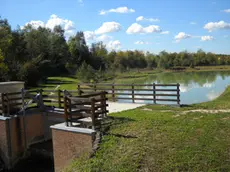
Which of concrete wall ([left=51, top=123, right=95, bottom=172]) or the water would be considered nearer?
concrete wall ([left=51, top=123, right=95, bottom=172])

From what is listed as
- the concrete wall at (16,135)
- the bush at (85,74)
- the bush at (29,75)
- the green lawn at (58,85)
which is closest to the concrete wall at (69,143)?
the concrete wall at (16,135)

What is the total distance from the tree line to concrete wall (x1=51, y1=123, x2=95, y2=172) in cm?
2173

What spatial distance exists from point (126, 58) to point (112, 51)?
6970 millimetres

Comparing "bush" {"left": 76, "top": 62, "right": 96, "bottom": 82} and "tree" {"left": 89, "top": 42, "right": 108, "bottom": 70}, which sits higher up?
"tree" {"left": 89, "top": 42, "right": 108, "bottom": 70}

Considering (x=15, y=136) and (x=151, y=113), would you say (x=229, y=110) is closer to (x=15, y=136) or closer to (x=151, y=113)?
(x=151, y=113)

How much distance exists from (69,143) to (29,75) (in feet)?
85.0

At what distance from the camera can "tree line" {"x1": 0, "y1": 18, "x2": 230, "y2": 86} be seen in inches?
1305

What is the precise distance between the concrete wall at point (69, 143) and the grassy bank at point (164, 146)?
0.50 m

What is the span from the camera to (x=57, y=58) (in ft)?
210

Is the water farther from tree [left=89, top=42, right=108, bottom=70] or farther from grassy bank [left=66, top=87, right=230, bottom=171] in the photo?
tree [left=89, top=42, right=108, bottom=70]

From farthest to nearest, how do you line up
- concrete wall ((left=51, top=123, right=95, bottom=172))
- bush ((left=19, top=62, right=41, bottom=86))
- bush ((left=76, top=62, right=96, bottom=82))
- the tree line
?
bush ((left=76, top=62, right=96, bottom=82)), the tree line, bush ((left=19, top=62, right=41, bottom=86)), concrete wall ((left=51, top=123, right=95, bottom=172))

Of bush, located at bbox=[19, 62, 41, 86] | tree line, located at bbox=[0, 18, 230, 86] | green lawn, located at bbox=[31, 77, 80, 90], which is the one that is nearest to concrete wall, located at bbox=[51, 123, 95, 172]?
green lawn, located at bbox=[31, 77, 80, 90]

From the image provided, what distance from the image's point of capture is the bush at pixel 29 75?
3134cm

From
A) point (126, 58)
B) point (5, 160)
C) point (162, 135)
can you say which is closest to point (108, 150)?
point (162, 135)
